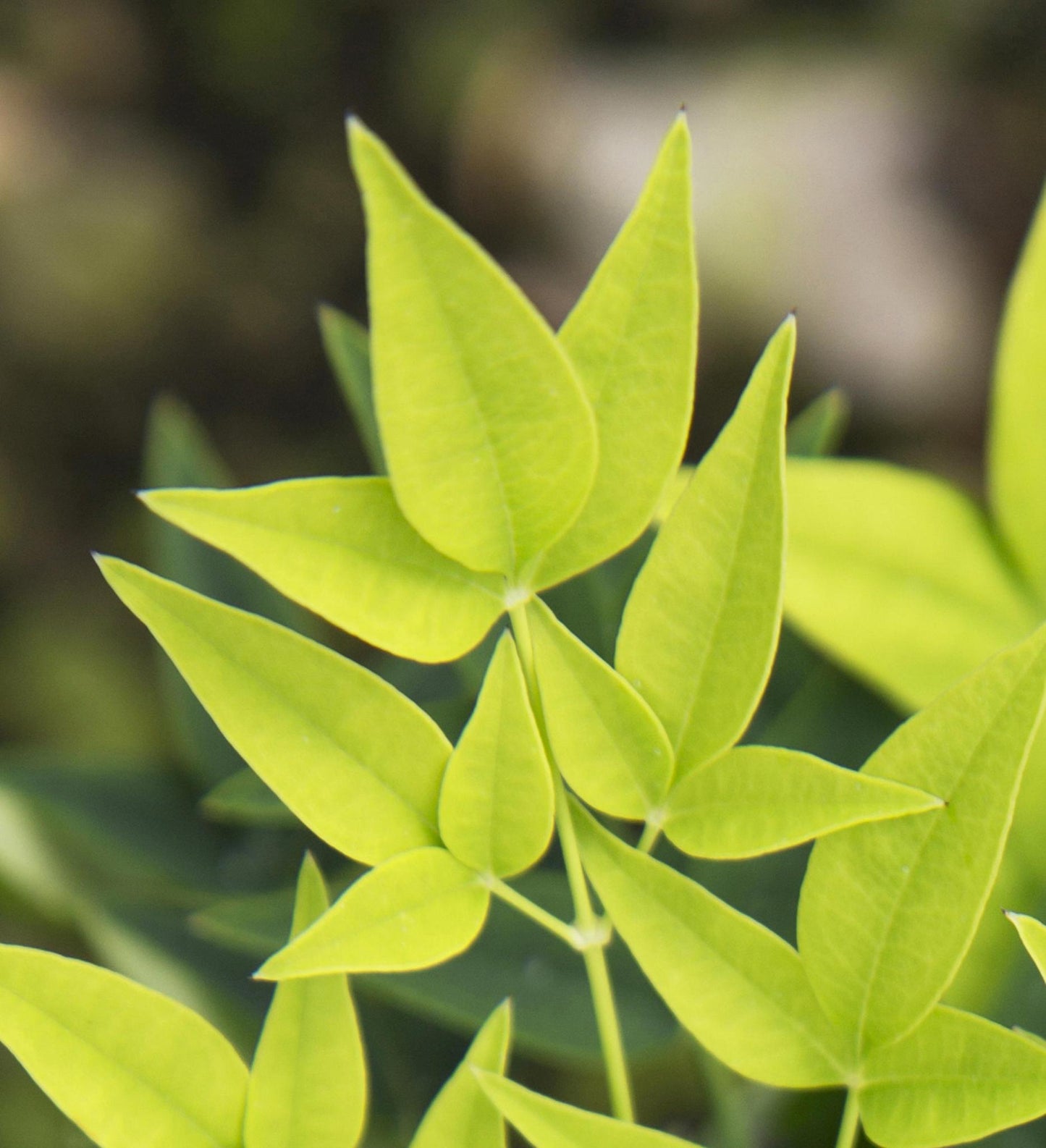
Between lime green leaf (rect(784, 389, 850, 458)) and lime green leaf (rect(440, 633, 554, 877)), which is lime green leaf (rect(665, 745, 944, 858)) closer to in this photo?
lime green leaf (rect(440, 633, 554, 877))

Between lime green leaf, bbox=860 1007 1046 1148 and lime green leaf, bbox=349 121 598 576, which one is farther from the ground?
lime green leaf, bbox=349 121 598 576

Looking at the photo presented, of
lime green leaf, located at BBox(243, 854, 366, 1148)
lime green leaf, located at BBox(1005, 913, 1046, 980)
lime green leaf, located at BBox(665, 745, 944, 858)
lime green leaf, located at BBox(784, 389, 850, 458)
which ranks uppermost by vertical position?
lime green leaf, located at BBox(784, 389, 850, 458)

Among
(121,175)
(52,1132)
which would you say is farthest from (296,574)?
(121,175)

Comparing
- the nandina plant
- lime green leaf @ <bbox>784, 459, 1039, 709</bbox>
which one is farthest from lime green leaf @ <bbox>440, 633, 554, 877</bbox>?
lime green leaf @ <bbox>784, 459, 1039, 709</bbox>

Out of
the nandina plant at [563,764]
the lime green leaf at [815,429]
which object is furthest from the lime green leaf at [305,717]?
the lime green leaf at [815,429]

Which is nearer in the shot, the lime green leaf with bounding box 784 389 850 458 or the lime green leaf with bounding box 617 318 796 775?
the lime green leaf with bounding box 617 318 796 775

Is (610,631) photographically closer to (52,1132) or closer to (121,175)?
(52,1132)

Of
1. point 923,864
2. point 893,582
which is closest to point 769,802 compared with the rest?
point 923,864
